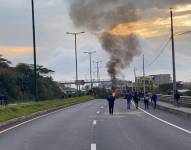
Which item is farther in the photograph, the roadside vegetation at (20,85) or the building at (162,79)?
the building at (162,79)

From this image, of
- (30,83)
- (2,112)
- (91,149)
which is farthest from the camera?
(30,83)

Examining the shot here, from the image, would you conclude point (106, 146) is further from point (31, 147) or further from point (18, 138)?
point (18, 138)

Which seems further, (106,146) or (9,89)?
(9,89)

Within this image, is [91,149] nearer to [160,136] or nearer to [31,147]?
[31,147]

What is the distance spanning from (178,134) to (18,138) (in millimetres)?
6172

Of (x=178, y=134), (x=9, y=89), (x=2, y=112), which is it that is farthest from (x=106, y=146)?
(x=9, y=89)

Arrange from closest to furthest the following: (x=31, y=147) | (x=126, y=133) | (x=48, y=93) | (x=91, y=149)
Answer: (x=91, y=149) < (x=31, y=147) < (x=126, y=133) < (x=48, y=93)

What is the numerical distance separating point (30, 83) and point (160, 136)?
8424 cm

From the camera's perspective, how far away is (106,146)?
17.2 meters

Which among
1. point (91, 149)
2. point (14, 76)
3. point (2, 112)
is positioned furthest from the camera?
point (14, 76)

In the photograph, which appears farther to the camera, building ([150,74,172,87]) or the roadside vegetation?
building ([150,74,172,87])

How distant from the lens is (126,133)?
22.4 m

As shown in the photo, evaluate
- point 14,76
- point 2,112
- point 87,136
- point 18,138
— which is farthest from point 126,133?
point 14,76

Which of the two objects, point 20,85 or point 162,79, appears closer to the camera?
point 20,85
